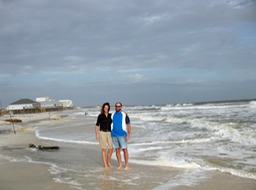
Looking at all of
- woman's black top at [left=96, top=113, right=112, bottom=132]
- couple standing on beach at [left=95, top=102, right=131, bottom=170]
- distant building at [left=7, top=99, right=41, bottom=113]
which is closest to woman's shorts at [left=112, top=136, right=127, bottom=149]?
couple standing on beach at [left=95, top=102, right=131, bottom=170]

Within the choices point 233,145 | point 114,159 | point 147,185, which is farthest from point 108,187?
point 233,145

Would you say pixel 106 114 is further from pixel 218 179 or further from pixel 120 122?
pixel 218 179

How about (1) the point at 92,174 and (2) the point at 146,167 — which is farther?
(2) the point at 146,167

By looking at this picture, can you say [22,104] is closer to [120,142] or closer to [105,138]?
[105,138]

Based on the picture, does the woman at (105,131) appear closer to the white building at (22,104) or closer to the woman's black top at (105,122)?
the woman's black top at (105,122)

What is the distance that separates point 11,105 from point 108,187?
101 meters

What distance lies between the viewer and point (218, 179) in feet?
22.4

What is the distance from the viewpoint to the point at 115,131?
8.46 metres

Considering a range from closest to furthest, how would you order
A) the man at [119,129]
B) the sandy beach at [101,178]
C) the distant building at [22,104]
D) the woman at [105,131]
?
1. the sandy beach at [101,178]
2. the man at [119,129]
3. the woman at [105,131]
4. the distant building at [22,104]

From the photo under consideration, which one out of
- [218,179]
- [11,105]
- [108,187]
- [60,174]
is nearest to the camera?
[108,187]

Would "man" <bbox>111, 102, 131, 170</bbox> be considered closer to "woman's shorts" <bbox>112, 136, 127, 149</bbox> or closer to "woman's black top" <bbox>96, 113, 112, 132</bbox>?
"woman's shorts" <bbox>112, 136, 127, 149</bbox>

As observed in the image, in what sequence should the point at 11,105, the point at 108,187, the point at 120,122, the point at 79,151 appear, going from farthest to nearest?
1. the point at 11,105
2. the point at 79,151
3. the point at 120,122
4. the point at 108,187

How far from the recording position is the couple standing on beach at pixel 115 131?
27.5 feet

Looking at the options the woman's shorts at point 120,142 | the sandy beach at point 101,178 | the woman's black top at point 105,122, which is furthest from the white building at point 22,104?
the woman's shorts at point 120,142
